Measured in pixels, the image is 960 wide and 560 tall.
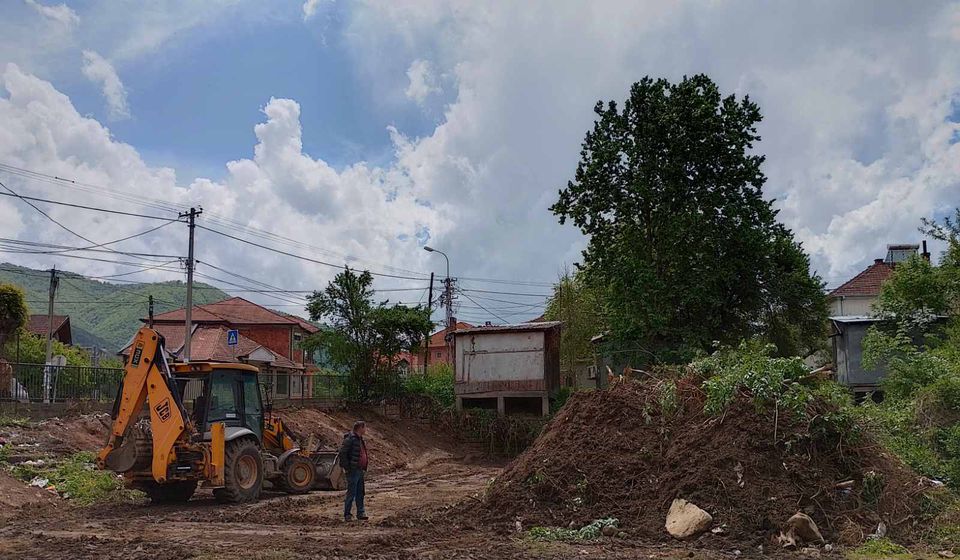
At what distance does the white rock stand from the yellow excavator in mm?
7682

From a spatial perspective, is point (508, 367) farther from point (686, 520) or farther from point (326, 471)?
point (686, 520)

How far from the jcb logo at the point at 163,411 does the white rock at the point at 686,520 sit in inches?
315

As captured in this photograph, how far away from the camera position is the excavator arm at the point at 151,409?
527 inches

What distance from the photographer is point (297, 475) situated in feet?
55.9

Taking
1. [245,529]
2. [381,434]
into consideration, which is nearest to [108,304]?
[381,434]

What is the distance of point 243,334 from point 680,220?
116 ft

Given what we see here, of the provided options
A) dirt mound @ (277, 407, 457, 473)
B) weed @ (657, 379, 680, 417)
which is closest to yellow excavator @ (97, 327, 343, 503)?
dirt mound @ (277, 407, 457, 473)

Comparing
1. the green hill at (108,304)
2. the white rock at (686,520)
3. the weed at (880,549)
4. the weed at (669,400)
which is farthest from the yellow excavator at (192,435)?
the green hill at (108,304)

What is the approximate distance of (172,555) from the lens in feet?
31.1

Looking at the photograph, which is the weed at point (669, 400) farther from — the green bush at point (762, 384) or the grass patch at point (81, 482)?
the grass patch at point (81, 482)

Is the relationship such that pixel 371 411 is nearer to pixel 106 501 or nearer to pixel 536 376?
pixel 536 376

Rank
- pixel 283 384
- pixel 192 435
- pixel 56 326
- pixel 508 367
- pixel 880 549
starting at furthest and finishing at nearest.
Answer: pixel 56 326, pixel 283 384, pixel 508 367, pixel 192 435, pixel 880 549

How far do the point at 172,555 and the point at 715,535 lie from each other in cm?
671

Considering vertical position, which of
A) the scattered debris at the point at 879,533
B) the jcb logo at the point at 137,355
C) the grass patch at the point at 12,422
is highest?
the jcb logo at the point at 137,355
